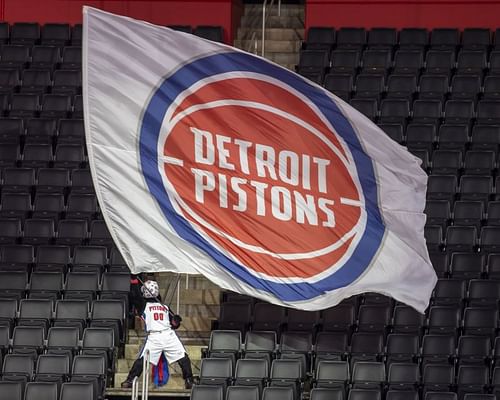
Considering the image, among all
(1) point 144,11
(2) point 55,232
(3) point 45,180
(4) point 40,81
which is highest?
(1) point 144,11

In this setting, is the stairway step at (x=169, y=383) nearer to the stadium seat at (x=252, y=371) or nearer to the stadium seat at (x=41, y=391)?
the stadium seat at (x=252, y=371)

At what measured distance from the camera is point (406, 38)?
23250mm

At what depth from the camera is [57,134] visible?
21.4 metres

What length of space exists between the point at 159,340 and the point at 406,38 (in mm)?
8455

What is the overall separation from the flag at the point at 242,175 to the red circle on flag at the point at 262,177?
0.5 inches

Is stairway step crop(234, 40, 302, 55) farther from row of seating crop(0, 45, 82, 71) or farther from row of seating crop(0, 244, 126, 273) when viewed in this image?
row of seating crop(0, 244, 126, 273)

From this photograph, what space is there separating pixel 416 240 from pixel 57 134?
29.7 ft

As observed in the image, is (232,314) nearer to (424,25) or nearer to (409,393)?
(409,393)

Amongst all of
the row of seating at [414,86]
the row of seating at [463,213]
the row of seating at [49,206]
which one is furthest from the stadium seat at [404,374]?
the row of seating at [414,86]

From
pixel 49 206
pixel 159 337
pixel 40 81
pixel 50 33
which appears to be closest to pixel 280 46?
pixel 50 33

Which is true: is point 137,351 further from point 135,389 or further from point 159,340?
point 135,389

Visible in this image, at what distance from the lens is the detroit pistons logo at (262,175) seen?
12.7 m

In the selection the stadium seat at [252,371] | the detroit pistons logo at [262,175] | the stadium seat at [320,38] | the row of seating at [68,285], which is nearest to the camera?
the detroit pistons logo at [262,175]

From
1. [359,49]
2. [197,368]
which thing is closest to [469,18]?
[359,49]
